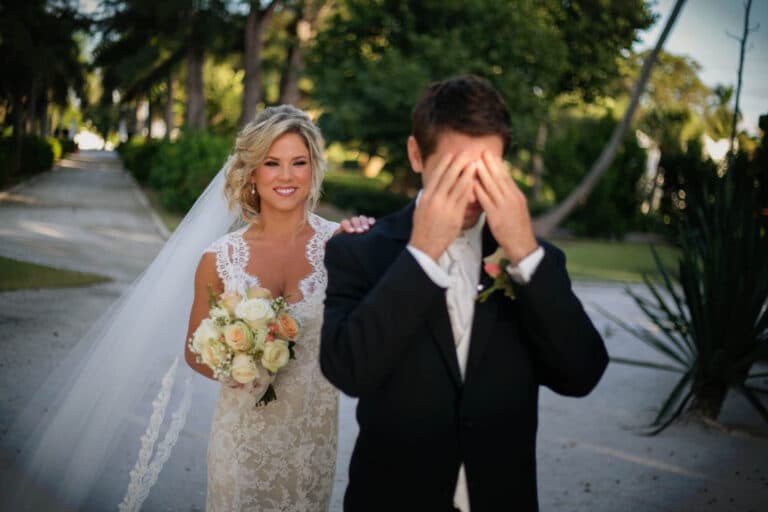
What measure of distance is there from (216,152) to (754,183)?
1649 centimetres

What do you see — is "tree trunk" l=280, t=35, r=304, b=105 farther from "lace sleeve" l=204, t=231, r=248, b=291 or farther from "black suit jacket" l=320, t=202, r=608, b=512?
"black suit jacket" l=320, t=202, r=608, b=512

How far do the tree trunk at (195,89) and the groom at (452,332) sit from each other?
28641mm

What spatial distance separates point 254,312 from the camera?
2719mm

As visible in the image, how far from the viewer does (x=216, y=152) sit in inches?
832

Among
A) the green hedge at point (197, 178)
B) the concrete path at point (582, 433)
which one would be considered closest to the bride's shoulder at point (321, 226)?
the concrete path at point (582, 433)

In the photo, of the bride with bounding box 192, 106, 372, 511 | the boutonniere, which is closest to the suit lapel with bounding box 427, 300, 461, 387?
the boutonniere

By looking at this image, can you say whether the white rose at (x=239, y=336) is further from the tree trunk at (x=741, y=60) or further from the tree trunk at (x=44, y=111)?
the tree trunk at (x=741, y=60)

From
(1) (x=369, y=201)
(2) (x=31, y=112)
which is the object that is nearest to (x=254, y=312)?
(2) (x=31, y=112)

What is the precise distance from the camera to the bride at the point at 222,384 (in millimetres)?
3225

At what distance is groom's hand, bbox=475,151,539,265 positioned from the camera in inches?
69.5

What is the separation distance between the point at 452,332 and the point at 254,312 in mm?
1013

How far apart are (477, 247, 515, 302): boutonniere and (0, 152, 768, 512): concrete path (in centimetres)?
293

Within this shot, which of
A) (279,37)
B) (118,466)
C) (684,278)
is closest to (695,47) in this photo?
(684,278)

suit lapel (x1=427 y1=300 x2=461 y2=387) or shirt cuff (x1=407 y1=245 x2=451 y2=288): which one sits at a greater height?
shirt cuff (x1=407 y1=245 x2=451 y2=288)
